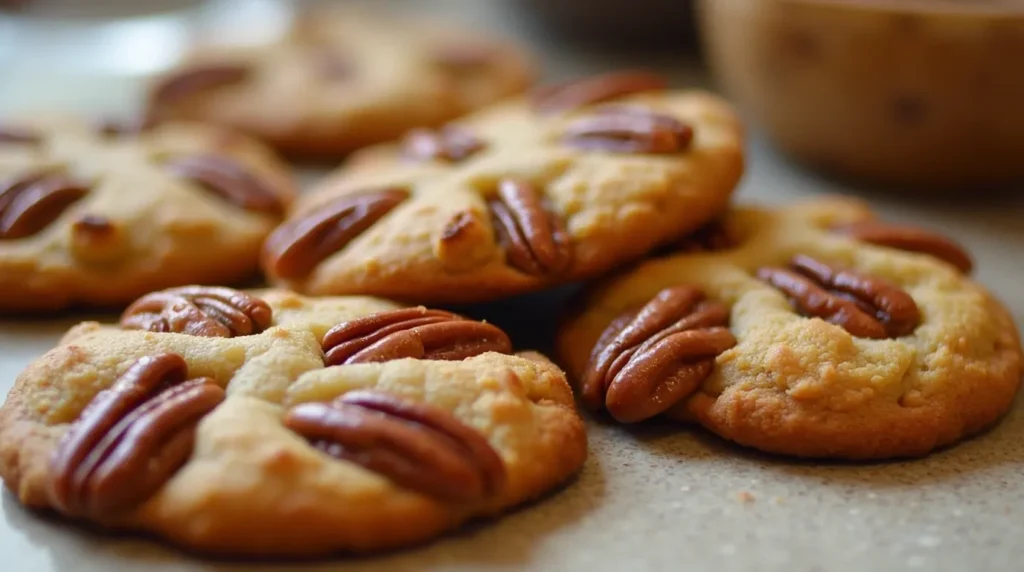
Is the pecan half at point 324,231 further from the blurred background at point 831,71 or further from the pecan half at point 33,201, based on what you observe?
the blurred background at point 831,71

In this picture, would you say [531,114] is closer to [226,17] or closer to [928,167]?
[928,167]

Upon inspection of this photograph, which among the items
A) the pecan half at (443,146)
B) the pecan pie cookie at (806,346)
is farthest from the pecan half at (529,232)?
the pecan half at (443,146)

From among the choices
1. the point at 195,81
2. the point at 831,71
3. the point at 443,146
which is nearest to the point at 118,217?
the point at 443,146

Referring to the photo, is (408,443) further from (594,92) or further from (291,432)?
(594,92)

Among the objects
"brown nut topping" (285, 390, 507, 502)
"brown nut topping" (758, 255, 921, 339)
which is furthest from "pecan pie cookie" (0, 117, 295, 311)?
"brown nut topping" (758, 255, 921, 339)

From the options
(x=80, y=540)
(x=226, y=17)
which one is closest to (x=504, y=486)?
(x=80, y=540)

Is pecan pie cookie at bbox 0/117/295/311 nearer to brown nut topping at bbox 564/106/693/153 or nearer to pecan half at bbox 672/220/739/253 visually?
brown nut topping at bbox 564/106/693/153
